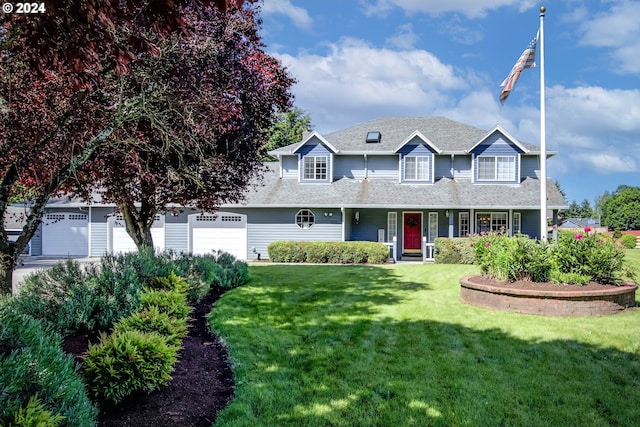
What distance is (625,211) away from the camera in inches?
1962

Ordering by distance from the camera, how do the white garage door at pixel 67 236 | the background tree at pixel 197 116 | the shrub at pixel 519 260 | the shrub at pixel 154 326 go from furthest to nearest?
the white garage door at pixel 67 236 < the shrub at pixel 519 260 < the background tree at pixel 197 116 < the shrub at pixel 154 326

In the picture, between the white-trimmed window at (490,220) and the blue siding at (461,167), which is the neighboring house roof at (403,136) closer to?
the blue siding at (461,167)

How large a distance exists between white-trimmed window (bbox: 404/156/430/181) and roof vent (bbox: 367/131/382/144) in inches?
78.4

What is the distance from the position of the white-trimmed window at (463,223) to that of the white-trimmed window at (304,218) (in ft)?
23.1

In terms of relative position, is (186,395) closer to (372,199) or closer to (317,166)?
(372,199)

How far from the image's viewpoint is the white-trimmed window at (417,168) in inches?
777

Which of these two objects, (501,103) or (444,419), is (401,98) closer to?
(501,103)

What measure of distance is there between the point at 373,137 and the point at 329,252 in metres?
6.93

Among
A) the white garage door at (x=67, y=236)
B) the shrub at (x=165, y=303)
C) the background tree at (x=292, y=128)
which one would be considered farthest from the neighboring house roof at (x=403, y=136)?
the shrub at (x=165, y=303)

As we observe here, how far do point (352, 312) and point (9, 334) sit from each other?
5742mm

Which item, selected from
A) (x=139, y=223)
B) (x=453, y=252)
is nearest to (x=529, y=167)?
(x=453, y=252)

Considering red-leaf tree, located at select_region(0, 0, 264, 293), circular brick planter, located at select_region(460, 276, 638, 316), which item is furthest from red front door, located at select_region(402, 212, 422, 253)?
red-leaf tree, located at select_region(0, 0, 264, 293)

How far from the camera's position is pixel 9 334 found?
2.70m

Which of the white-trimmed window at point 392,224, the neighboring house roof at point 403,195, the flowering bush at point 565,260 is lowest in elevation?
the flowering bush at point 565,260
